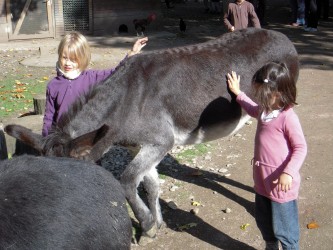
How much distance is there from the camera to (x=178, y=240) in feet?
14.1

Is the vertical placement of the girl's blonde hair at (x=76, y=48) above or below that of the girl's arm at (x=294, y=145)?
above

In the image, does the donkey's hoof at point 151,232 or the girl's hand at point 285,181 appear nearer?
the girl's hand at point 285,181

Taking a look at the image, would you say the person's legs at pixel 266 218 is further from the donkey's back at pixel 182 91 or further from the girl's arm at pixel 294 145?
the donkey's back at pixel 182 91

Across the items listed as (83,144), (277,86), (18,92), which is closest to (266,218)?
(277,86)

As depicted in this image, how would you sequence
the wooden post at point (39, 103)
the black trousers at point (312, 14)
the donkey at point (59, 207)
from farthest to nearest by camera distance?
the black trousers at point (312, 14), the wooden post at point (39, 103), the donkey at point (59, 207)

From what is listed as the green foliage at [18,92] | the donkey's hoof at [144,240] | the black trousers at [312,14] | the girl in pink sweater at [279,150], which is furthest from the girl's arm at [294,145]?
the black trousers at [312,14]

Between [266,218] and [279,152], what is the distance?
54cm

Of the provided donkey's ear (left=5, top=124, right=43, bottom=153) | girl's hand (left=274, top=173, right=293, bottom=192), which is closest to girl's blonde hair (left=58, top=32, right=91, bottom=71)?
donkey's ear (left=5, top=124, right=43, bottom=153)

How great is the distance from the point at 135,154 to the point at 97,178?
2.16 meters

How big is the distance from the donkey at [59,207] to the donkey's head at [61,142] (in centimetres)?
85

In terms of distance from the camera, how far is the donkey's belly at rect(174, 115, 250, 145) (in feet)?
14.5

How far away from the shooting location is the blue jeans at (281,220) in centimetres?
345

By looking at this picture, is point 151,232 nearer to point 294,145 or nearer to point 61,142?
point 61,142

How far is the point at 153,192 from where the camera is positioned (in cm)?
446
